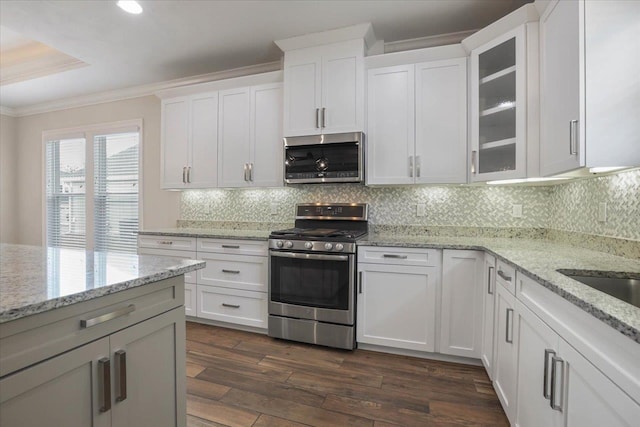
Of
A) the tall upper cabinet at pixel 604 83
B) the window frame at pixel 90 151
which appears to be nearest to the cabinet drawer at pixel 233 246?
the window frame at pixel 90 151

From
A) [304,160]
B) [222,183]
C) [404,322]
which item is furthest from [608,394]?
[222,183]

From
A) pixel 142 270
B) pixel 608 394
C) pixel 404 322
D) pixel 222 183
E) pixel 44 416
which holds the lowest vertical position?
pixel 404 322

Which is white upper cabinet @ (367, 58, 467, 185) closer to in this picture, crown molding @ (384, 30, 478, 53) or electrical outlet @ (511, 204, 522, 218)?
crown molding @ (384, 30, 478, 53)

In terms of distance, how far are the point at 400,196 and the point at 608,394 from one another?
7.46ft

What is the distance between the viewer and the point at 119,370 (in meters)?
1.03

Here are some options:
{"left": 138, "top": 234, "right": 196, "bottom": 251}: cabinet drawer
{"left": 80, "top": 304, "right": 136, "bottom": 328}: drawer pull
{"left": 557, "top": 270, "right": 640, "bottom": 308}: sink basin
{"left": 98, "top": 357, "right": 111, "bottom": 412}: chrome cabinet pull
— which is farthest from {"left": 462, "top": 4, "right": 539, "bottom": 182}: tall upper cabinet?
{"left": 138, "top": 234, "right": 196, "bottom": 251}: cabinet drawer

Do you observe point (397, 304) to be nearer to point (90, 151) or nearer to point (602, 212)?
point (602, 212)

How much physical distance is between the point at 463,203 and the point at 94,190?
4755mm

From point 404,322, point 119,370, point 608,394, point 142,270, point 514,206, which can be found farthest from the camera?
point 514,206

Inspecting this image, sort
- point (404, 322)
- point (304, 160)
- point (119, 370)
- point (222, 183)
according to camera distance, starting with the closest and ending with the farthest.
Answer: point (119, 370)
point (404, 322)
point (304, 160)
point (222, 183)

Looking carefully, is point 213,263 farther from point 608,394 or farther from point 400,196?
point 608,394

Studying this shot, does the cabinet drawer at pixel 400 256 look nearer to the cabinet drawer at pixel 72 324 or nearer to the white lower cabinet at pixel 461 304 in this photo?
the white lower cabinet at pixel 461 304

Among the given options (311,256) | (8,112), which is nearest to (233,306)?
(311,256)

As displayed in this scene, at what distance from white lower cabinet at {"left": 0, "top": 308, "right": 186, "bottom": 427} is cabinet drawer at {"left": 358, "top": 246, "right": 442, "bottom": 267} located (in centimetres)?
153
